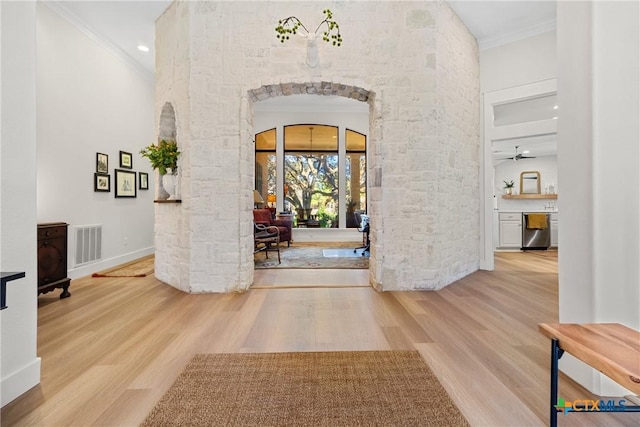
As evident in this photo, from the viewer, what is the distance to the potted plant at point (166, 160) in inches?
144

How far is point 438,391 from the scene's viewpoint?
1631 millimetres

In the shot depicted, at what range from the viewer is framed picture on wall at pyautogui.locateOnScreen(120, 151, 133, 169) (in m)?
5.11

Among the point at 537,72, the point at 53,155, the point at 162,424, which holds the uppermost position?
the point at 537,72

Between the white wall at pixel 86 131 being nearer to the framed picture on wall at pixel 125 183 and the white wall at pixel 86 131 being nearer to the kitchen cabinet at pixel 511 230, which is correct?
the framed picture on wall at pixel 125 183

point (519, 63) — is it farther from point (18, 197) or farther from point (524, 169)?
point (18, 197)

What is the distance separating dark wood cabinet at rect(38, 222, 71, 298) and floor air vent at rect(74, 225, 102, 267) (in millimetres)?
968

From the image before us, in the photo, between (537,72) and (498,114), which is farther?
(498,114)

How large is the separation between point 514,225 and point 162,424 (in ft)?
26.0

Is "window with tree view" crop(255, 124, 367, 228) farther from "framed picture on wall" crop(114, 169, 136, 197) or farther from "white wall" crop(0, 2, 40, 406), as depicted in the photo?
"white wall" crop(0, 2, 40, 406)

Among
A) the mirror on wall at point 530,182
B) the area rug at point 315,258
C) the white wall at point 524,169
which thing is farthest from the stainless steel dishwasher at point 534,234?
the area rug at point 315,258

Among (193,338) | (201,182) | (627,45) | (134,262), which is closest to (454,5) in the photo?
(627,45)

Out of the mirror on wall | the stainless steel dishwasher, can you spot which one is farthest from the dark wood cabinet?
the mirror on wall

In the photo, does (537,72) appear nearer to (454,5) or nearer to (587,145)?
(454,5)

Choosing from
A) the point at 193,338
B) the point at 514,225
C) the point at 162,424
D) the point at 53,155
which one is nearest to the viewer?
the point at 162,424
